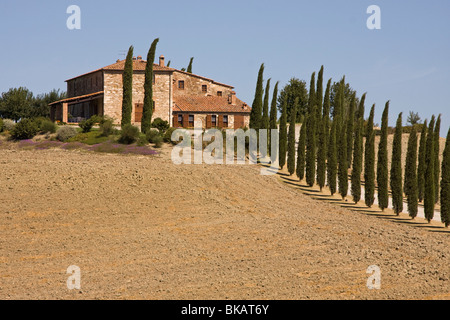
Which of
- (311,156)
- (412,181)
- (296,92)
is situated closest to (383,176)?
(412,181)

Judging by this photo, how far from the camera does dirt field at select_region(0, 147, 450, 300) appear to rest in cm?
1766

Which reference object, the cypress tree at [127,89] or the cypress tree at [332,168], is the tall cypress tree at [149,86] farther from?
the cypress tree at [332,168]

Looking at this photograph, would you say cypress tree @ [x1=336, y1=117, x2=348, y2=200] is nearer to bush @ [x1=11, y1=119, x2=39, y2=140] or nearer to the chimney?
bush @ [x1=11, y1=119, x2=39, y2=140]

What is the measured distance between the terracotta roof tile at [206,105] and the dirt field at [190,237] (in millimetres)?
22053

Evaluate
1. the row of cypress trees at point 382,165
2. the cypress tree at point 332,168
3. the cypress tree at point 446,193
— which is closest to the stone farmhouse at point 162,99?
the row of cypress trees at point 382,165

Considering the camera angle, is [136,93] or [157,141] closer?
[157,141]

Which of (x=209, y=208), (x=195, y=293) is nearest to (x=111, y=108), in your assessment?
(x=209, y=208)

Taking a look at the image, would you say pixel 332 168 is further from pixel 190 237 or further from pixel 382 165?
pixel 190 237

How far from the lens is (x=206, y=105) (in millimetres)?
58188

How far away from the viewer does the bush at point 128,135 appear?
40.3 meters

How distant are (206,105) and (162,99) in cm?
618

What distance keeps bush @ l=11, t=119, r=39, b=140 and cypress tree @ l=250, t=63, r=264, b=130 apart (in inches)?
648
